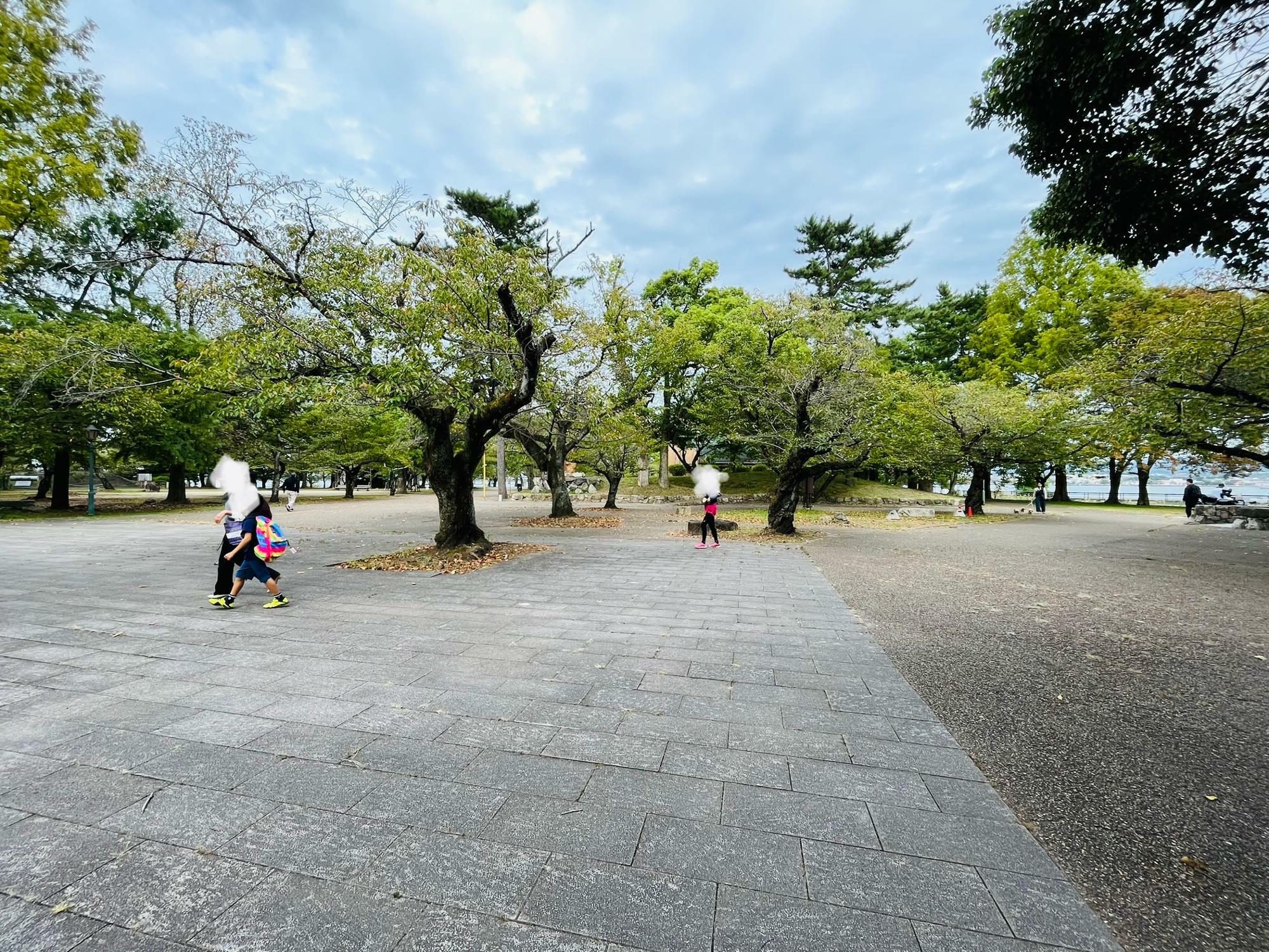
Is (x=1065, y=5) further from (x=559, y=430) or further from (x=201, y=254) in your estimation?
(x=559, y=430)

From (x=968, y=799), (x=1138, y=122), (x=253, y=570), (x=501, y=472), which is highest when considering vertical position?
(x=1138, y=122)

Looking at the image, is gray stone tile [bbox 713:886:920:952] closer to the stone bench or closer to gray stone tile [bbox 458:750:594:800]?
gray stone tile [bbox 458:750:594:800]

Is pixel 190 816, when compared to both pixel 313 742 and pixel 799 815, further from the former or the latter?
pixel 799 815

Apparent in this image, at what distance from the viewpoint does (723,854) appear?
6.34ft

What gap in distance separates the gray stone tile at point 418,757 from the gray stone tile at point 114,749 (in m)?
0.99

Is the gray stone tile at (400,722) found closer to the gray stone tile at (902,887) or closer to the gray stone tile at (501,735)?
the gray stone tile at (501,735)

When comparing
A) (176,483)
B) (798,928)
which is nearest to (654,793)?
(798,928)

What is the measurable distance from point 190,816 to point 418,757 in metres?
0.85

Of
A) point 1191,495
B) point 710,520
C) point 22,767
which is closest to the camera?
point 22,767

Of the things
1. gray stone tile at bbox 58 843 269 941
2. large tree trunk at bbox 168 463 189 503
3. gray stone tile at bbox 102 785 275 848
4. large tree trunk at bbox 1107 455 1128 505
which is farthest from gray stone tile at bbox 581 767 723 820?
large tree trunk at bbox 1107 455 1128 505

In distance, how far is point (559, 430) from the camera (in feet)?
51.2

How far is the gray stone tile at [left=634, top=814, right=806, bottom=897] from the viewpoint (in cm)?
181

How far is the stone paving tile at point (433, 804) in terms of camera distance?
81.8 inches

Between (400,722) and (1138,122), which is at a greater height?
(1138,122)
